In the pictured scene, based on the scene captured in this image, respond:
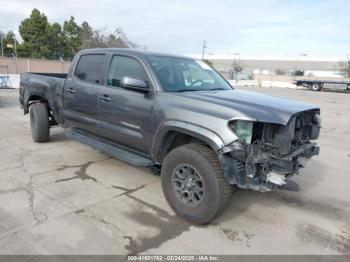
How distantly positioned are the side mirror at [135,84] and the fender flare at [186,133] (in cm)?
55

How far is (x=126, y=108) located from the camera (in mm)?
4238

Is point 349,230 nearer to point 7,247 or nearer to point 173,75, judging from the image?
point 173,75

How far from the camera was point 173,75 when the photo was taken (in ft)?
14.3

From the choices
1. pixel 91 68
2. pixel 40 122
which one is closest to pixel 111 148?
pixel 91 68

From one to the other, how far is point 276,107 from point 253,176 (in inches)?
31.7

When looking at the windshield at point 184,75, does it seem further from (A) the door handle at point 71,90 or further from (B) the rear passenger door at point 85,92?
(A) the door handle at point 71,90

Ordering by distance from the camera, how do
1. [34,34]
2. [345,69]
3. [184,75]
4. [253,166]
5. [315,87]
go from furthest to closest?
[345,69], [34,34], [315,87], [184,75], [253,166]

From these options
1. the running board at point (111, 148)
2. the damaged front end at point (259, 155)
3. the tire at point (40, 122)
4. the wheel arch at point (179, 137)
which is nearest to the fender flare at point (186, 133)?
the wheel arch at point (179, 137)

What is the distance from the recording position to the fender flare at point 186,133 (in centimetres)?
321

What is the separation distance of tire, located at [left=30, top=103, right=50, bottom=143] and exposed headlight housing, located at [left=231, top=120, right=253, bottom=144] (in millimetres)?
4391

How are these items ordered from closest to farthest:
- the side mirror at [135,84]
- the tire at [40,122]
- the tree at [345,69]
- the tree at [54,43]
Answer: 1. the side mirror at [135,84]
2. the tire at [40,122]
3. the tree at [54,43]
4. the tree at [345,69]

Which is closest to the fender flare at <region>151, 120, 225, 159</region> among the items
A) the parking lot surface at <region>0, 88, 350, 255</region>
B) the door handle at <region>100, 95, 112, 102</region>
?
the parking lot surface at <region>0, 88, 350, 255</region>

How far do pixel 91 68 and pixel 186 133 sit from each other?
2354 millimetres

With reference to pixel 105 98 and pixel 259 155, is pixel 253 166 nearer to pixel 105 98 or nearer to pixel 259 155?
pixel 259 155
